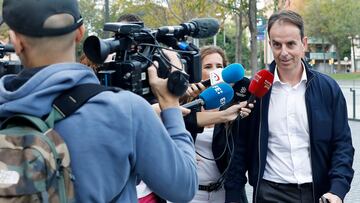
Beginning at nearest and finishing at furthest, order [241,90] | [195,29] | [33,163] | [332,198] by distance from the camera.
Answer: [33,163] < [195,29] < [332,198] < [241,90]

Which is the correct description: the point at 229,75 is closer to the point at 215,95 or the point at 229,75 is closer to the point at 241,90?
the point at 241,90

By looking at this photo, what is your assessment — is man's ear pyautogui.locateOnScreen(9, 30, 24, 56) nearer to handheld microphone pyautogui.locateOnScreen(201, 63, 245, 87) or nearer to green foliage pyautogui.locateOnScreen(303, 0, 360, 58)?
handheld microphone pyautogui.locateOnScreen(201, 63, 245, 87)

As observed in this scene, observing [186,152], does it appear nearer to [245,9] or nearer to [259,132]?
[259,132]

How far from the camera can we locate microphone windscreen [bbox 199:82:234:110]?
276 cm

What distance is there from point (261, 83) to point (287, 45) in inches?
10.7

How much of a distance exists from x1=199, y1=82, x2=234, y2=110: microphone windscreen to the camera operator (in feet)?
3.63

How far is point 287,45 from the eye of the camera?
3105 mm

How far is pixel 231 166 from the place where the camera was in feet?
10.8

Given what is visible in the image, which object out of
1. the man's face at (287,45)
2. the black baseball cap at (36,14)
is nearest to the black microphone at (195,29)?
the black baseball cap at (36,14)

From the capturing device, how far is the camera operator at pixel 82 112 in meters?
1.53

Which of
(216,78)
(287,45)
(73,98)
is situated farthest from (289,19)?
(73,98)

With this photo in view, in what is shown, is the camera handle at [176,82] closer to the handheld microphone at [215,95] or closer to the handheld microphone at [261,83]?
the handheld microphone at [215,95]

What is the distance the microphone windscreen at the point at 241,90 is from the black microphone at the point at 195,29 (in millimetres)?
901

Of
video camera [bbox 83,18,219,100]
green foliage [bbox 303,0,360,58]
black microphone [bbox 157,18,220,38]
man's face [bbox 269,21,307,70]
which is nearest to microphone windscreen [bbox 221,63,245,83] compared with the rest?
man's face [bbox 269,21,307,70]
